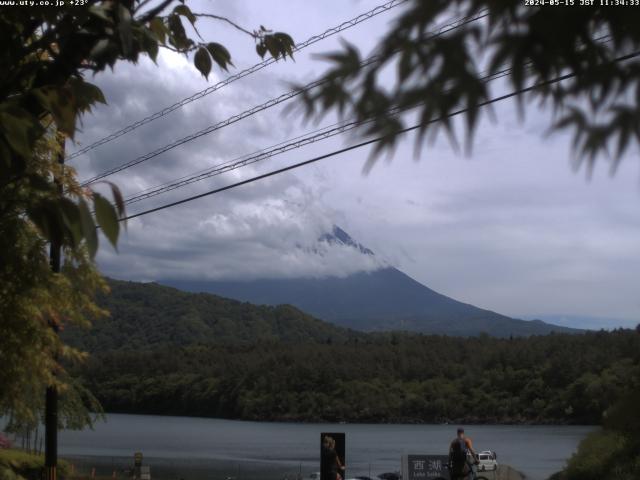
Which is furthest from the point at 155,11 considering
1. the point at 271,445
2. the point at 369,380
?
the point at 369,380

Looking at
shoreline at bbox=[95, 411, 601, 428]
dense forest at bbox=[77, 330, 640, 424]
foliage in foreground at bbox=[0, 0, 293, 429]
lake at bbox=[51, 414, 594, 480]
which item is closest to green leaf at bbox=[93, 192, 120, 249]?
foliage in foreground at bbox=[0, 0, 293, 429]

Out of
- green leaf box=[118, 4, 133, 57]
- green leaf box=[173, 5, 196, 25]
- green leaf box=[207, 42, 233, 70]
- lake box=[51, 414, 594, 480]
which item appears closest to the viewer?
green leaf box=[118, 4, 133, 57]

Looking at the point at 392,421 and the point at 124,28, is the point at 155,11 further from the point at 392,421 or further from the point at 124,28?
the point at 392,421

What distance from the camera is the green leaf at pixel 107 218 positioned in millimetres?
4004

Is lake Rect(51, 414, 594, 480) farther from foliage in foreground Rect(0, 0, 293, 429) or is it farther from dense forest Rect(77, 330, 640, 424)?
foliage in foreground Rect(0, 0, 293, 429)

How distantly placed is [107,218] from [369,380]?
121 metres

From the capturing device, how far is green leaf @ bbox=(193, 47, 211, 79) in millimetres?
6349

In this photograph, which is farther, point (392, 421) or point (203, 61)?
point (392, 421)

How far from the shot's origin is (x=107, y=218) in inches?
159

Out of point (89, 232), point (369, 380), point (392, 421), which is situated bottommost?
point (392, 421)

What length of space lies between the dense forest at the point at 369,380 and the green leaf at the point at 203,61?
3465 inches

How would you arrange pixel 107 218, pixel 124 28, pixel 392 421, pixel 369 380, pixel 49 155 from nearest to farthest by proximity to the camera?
pixel 107 218
pixel 124 28
pixel 49 155
pixel 392 421
pixel 369 380

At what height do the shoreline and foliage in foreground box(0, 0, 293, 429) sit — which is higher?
foliage in foreground box(0, 0, 293, 429)

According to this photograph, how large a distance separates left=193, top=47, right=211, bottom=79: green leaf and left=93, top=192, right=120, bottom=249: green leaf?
250 cm
